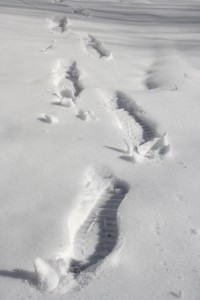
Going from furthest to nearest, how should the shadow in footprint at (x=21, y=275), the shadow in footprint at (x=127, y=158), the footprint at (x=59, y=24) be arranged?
the footprint at (x=59, y=24) → the shadow in footprint at (x=127, y=158) → the shadow in footprint at (x=21, y=275)

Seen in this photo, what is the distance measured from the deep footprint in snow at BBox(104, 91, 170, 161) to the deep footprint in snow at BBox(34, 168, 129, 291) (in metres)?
0.23

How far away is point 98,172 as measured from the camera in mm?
1848

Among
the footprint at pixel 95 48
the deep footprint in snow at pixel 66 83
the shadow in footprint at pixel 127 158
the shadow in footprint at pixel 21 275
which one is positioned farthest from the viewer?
the footprint at pixel 95 48

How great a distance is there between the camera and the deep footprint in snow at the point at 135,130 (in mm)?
1992

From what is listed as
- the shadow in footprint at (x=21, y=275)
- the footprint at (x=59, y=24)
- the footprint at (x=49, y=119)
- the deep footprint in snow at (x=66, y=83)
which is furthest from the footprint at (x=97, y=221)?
the footprint at (x=59, y=24)

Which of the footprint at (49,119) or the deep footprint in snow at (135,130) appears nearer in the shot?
the deep footprint in snow at (135,130)

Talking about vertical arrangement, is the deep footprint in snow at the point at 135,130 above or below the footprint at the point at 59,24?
above

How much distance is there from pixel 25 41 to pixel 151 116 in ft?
6.11

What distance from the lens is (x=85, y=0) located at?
6.25 metres

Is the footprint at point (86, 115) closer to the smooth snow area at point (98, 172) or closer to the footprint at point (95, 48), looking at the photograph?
the smooth snow area at point (98, 172)

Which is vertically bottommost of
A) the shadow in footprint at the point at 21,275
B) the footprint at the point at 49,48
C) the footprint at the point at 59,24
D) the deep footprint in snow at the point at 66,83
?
the footprint at the point at 59,24

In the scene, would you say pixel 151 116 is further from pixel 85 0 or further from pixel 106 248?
pixel 85 0

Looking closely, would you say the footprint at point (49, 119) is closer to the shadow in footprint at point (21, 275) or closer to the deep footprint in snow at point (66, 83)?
the deep footprint in snow at point (66, 83)

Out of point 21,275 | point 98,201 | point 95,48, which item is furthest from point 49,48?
point 21,275
